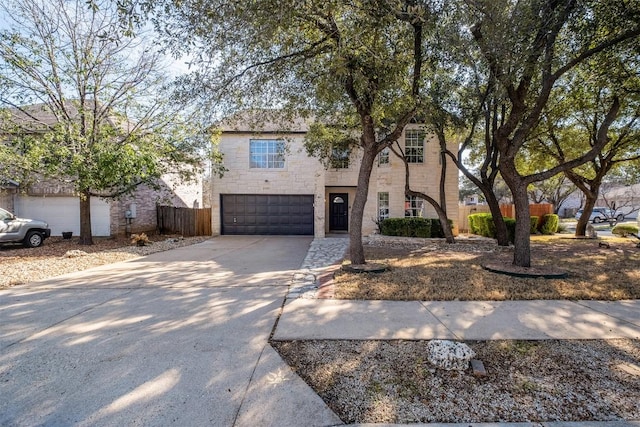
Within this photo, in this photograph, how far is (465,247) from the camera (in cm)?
1125

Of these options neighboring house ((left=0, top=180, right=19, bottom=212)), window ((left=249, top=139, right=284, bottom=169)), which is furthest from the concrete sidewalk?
neighboring house ((left=0, top=180, right=19, bottom=212))

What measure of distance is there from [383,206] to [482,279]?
9.57 meters

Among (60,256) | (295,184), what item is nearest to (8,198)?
(60,256)

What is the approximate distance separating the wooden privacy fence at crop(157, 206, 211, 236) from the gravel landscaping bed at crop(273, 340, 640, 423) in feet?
44.2

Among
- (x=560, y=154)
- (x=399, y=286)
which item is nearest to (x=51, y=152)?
(x=399, y=286)

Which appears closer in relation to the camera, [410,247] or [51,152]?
[51,152]

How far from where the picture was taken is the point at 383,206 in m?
15.7

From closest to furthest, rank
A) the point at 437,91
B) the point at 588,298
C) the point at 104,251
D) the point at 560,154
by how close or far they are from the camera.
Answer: the point at 588,298 < the point at 437,91 < the point at 104,251 < the point at 560,154

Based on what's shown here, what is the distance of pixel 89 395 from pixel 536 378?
379cm

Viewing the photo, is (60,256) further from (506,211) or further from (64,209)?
(506,211)

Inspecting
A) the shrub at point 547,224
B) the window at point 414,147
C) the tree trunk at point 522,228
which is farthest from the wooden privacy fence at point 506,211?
the tree trunk at point 522,228

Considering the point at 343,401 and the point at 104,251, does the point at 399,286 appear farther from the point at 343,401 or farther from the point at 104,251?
the point at 104,251

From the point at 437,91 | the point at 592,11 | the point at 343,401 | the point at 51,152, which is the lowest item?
the point at 343,401

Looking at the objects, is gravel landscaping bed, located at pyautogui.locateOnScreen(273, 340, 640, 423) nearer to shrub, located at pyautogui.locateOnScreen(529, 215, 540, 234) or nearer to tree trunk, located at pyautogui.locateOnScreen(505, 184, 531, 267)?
tree trunk, located at pyautogui.locateOnScreen(505, 184, 531, 267)
